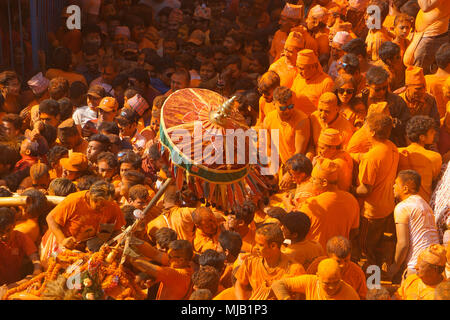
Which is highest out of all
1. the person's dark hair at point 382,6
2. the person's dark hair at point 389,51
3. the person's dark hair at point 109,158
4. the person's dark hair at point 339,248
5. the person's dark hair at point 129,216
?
the person's dark hair at point 382,6

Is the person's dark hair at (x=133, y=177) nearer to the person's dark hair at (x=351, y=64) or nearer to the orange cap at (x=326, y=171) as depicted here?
the orange cap at (x=326, y=171)

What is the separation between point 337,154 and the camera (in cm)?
821

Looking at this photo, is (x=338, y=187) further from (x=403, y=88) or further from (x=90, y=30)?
(x=90, y=30)

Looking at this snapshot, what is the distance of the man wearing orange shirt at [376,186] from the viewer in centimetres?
812

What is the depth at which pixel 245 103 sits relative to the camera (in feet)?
32.9

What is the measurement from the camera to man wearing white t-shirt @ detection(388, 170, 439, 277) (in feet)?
25.0

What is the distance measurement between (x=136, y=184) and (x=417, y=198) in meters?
2.60

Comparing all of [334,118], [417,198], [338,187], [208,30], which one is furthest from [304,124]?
[208,30]

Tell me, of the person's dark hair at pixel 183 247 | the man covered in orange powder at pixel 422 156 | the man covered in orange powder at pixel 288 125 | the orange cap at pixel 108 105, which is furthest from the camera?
the orange cap at pixel 108 105

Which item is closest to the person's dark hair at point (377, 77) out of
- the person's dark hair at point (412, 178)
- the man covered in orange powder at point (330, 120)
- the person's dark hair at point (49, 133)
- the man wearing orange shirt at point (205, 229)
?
the man covered in orange powder at point (330, 120)

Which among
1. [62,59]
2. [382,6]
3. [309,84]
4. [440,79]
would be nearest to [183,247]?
[309,84]

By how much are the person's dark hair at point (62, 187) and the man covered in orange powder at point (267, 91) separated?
216 centimetres

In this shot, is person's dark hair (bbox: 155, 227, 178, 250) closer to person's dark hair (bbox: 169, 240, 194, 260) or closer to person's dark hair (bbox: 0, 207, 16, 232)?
person's dark hair (bbox: 169, 240, 194, 260)

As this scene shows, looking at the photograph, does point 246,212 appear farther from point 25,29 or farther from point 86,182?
point 25,29
